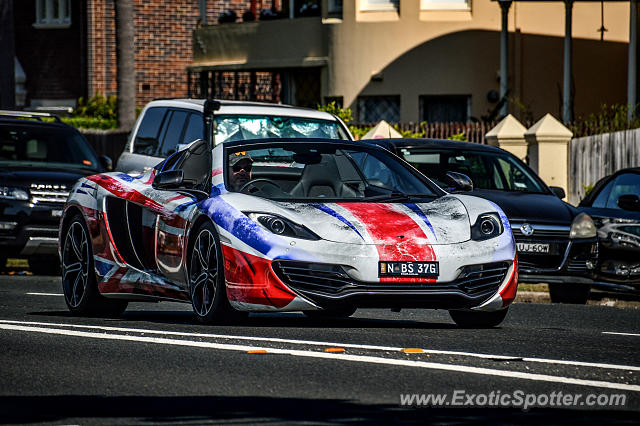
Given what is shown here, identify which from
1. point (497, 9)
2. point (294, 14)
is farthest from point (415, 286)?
point (294, 14)

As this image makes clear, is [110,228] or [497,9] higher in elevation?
[497,9]

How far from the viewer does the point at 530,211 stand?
589 inches

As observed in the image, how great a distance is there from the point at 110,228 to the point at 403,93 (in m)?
20.7

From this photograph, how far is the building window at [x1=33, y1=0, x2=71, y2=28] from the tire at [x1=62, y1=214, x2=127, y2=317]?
1299 inches

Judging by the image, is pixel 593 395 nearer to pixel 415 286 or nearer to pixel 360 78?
pixel 415 286

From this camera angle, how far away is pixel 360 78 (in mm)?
31922

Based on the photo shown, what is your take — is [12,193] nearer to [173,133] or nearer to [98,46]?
[173,133]

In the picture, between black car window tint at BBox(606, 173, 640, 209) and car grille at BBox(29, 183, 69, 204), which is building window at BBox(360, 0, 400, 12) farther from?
black car window tint at BBox(606, 173, 640, 209)

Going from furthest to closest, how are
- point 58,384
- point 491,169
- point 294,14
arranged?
point 294,14
point 491,169
point 58,384

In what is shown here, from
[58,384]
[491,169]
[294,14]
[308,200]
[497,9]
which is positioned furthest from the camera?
[294,14]

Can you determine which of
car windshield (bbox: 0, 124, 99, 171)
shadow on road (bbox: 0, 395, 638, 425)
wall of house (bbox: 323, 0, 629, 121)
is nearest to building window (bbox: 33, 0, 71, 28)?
wall of house (bbox: 323, 0, 629, 121)

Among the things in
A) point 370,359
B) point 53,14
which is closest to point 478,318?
point 370,359

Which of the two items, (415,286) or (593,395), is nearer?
(593,395)

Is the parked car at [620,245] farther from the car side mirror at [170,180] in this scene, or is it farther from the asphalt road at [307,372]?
the car side mirror at [170,180]
